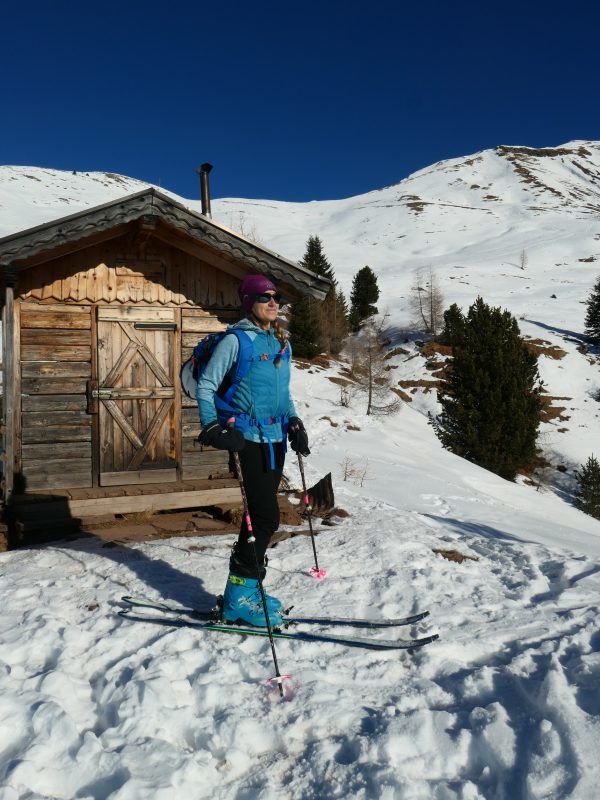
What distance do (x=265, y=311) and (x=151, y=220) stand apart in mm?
3006

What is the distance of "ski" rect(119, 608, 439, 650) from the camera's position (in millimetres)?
3447

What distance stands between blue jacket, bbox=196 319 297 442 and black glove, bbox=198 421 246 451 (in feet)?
0.73

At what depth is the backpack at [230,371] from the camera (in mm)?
3746

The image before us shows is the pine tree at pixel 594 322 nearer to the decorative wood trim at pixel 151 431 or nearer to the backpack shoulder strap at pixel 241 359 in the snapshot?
the decorative wood trim at pixel 151 431

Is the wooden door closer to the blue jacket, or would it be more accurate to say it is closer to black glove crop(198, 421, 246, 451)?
the blue jacket

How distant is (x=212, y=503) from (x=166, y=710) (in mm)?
4177

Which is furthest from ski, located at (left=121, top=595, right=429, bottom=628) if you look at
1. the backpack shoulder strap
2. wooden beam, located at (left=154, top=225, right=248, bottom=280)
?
wooden beam, located at (left=154, top=225, right=248, bottom=280)

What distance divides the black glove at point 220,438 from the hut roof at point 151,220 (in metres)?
3.25

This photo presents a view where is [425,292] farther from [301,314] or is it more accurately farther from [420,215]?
[420,215]

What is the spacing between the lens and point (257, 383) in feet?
12.5

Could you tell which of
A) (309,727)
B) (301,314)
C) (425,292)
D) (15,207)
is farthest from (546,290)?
(15,207)

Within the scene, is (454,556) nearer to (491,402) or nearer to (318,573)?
(318,573)

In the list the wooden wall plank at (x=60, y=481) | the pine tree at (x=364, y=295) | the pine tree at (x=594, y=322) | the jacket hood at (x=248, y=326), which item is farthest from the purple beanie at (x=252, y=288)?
the pine tree at (x=594, y=322)

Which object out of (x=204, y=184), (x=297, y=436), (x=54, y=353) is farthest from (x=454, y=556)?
(x=204, y=184)
